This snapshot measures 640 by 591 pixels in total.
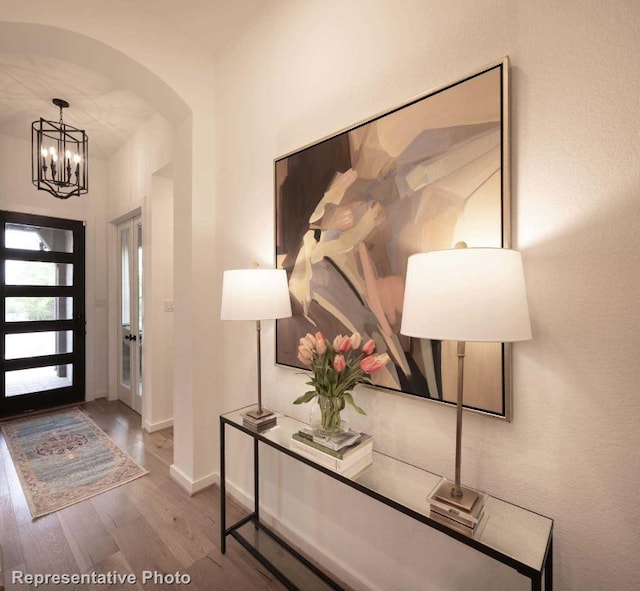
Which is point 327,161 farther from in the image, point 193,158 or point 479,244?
point 193,158

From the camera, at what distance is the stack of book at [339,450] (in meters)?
1.25

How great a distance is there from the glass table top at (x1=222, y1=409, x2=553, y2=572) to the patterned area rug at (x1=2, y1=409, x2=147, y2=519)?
1.84m

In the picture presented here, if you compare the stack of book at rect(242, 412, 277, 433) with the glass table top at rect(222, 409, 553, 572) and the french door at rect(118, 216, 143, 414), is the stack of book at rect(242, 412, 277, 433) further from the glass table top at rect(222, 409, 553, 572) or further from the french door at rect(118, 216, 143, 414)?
the french door at rect(118, 216, 143, 414)

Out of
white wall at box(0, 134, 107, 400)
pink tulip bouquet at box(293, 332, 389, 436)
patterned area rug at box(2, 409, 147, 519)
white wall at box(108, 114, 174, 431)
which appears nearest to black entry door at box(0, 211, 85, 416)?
white wall at box(0, 134, 107, 400)

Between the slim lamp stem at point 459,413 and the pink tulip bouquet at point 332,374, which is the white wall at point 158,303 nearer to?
the pink tulip bouquet at point 332,374

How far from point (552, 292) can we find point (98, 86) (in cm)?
357

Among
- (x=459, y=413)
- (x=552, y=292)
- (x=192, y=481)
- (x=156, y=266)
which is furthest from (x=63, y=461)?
(x=552, y=292)

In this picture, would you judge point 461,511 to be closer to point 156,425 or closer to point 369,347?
point 369,347

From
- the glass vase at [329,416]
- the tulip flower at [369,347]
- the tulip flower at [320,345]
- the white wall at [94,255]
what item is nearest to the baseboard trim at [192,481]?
the glass vase at [329,416]

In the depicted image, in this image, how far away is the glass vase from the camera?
134cm

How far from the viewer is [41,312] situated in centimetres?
393

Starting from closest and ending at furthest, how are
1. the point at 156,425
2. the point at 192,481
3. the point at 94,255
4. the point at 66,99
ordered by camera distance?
the point at 192,481, the point at 66,99, the point at 156,425, the point at 94,255

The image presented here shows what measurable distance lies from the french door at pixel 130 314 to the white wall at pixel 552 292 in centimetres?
318

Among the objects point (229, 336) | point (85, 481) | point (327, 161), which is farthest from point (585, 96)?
point (85, 481)
